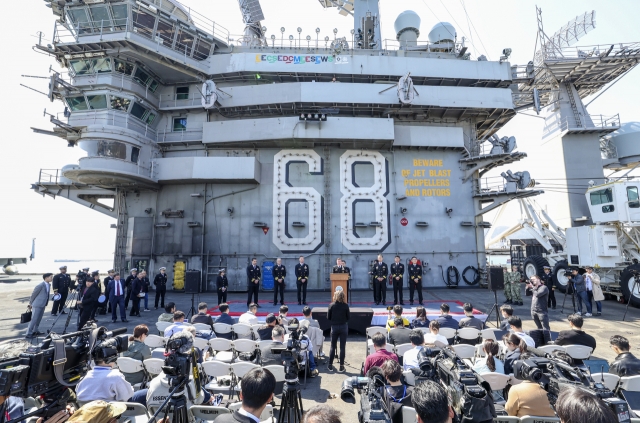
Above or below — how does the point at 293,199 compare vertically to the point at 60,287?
above

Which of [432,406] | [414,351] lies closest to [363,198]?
[414,351]

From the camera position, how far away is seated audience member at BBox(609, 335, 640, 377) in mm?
3998

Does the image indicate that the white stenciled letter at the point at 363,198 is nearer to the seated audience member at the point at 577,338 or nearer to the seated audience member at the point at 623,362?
the seated audience member at the point at 577,338

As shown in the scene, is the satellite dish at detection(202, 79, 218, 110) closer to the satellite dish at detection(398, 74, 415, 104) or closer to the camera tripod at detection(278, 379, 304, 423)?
the satellite dish at detection(398, 74, 415, 104)

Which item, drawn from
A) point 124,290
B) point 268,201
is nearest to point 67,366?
point 124,290

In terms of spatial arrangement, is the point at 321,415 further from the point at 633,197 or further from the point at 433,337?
the point at 633,197

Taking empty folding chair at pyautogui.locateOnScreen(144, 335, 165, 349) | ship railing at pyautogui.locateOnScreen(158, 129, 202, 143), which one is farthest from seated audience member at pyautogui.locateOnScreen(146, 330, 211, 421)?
ship railing at pyautogui.locateOnScreen(158, 129, 202, 143)

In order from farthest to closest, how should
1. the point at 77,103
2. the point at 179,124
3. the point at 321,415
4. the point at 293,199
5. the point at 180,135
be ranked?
the point at 179,124 < the point at 180,135 < the point at 293,199 < the point at 77,103 < the point at 321,415

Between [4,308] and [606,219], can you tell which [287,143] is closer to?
[4,308]

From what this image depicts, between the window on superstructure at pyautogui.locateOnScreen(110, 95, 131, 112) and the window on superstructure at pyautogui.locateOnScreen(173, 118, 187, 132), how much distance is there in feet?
8.63

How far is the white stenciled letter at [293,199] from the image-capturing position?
16.4m

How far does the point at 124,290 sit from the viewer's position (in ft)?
36.2

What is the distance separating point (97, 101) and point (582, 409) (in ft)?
65.7

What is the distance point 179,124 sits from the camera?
1809cm
